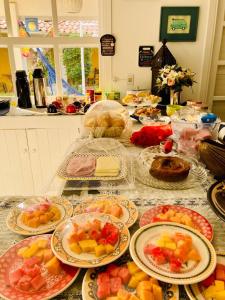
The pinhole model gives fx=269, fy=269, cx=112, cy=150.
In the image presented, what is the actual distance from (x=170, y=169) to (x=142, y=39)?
1646mm

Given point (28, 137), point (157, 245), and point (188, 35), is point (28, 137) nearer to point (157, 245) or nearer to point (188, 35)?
point (188, 35)

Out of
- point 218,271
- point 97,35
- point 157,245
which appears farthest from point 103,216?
point 97,35

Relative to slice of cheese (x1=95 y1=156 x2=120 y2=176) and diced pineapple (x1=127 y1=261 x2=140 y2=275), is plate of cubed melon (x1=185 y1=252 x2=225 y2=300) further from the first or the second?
slice of cheese (x1=95 y1=156 x2=120 y2=176)

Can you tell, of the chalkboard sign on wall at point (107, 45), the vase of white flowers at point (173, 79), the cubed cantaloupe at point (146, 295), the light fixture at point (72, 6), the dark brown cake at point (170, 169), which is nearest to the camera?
the cubed cantaloupe at point (146, 295)

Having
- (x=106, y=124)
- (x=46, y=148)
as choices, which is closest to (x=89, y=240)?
(x=106, y=124)

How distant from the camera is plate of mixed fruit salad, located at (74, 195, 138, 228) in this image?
32.4 inches

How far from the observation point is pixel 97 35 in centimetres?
238

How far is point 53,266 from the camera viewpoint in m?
0.63

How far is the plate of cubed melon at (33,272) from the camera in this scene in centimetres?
58

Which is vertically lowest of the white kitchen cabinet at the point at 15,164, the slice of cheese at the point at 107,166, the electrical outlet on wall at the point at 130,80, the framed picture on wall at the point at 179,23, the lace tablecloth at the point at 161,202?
the white kitchen cabinet at the point at 15,164

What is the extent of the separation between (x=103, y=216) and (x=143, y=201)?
7.8 inches

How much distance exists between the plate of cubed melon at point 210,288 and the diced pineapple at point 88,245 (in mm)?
233

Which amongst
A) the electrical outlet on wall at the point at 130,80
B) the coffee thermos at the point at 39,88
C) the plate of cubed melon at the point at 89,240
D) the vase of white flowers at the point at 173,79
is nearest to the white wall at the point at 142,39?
the electrical outlet on wall at the point at 130,80

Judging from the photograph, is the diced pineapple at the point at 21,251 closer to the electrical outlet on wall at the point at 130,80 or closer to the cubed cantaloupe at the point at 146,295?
the cubed cantaloupe at the point at 146,295
